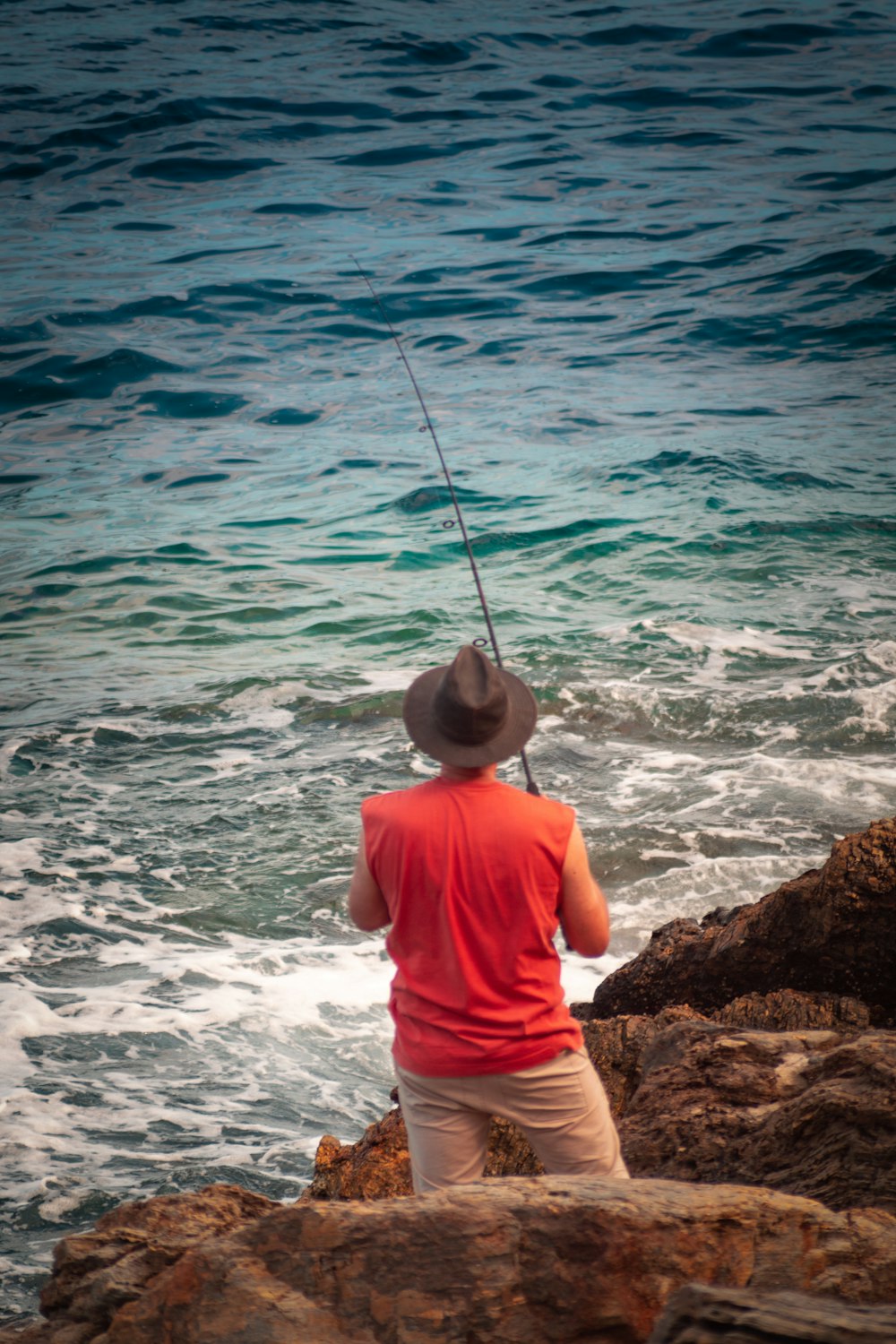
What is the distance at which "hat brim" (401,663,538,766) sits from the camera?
224 cm

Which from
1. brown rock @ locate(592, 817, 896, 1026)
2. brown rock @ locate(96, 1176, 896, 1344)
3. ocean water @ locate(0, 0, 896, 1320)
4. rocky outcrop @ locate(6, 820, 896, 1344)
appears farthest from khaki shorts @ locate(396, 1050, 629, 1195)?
ocean water @ locate(0, 0, 896, 1320)

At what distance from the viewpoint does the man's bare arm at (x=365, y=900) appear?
7.57ft

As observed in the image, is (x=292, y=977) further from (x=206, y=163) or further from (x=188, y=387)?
(x=206, y=163)

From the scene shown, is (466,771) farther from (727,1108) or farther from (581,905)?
(727,1108)

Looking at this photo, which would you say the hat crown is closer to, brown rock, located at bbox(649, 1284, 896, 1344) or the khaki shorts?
the khaki shorts

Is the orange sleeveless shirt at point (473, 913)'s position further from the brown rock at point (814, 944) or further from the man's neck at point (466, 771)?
the brown rock at point (814, 944)

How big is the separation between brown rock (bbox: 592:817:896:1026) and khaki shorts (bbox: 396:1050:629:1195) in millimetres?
1178

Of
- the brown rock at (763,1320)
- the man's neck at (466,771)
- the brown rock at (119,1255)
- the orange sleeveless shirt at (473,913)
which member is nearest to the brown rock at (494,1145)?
the brown rock at (119,1255)

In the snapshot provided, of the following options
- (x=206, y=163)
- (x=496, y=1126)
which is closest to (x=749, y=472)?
(x=496, y=1126)

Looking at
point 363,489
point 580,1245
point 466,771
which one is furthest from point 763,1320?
point 363,489

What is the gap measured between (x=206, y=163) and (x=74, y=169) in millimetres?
2643

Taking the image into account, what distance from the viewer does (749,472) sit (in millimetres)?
13438

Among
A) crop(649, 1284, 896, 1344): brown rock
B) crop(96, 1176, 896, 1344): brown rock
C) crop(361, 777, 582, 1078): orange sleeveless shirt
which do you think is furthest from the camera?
Answer: crop(361, 777, 582, 1078): orange sleeveless shirt

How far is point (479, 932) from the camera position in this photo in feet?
7.32
